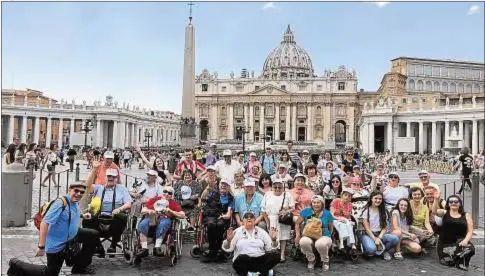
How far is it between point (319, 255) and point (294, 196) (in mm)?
964

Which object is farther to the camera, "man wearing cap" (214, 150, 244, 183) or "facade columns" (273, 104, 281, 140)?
"facade columns" (273, 104, 281, 140)

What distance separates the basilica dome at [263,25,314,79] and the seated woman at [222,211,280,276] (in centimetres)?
10322

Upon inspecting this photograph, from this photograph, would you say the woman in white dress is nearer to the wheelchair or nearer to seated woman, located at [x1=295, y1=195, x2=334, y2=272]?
A: seated woman, located at [x1=295, y1=195, x2=334, y2=272]

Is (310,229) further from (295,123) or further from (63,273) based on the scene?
(295,123)

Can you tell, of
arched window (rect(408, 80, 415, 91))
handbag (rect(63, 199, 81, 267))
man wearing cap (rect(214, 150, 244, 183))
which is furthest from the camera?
arched window (rect(408, 80, 415, 91))

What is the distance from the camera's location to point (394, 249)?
7.92 m

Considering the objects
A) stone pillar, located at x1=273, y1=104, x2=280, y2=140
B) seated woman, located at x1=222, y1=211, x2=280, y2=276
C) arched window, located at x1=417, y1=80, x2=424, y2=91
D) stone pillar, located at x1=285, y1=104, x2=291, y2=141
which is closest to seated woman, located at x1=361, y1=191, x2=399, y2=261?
seated woman, located at x1=222, y1=211, x2=280, y2=276

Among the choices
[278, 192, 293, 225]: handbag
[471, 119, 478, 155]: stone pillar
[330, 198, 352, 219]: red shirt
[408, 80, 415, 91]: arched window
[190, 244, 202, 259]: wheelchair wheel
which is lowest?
[190, 244, 202, 259]: wheelchair wheel

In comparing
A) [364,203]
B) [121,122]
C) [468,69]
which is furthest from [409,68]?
[364,203]

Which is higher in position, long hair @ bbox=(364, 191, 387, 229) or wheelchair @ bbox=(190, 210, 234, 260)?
long hair @ bbox=(364, 191, 387, 229)

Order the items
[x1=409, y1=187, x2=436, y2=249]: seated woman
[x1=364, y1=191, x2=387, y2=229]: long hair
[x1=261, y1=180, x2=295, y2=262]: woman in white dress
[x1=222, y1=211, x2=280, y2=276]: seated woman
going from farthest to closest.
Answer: [x1=409, y1=187, x2=436, y2=249]: seated woman, [x1=364, y1=191, x2=387, y2=229]: long hair, [x1=261, y1=180, x2=295, y2=262]: woman in white dress, [x1=222, y1=211, x2=280, y2=276]: seated woman

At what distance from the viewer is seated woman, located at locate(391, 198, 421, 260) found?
7832mm

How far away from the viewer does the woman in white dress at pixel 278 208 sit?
288 inches

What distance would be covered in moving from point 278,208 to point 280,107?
8610 cm
